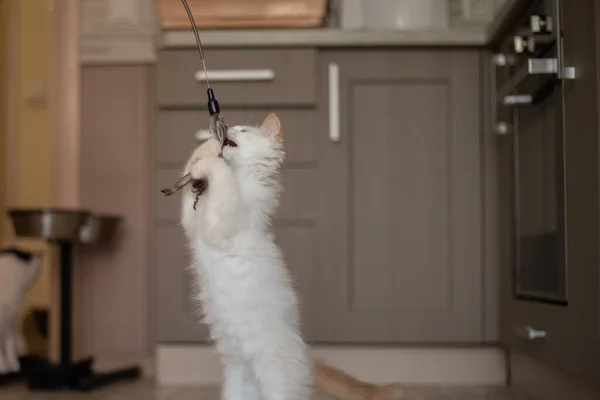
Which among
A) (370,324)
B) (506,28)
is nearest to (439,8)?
(506,28)

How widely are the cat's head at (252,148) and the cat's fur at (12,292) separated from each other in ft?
5.02

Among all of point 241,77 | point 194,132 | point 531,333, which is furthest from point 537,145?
point 194,132

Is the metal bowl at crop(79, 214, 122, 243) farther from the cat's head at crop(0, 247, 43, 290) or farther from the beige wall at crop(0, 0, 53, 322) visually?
the beige wall at crop(0, 0, 53, 322)

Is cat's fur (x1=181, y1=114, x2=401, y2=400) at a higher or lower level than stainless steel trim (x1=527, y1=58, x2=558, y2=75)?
lower

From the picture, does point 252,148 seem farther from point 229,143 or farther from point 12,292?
point 12,292

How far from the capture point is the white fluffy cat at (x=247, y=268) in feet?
3.55

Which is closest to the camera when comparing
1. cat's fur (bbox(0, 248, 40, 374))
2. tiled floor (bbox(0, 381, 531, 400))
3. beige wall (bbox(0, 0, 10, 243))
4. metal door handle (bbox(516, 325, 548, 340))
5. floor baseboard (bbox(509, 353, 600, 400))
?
floor baseboard (bbox(509, 353, 600, 400))

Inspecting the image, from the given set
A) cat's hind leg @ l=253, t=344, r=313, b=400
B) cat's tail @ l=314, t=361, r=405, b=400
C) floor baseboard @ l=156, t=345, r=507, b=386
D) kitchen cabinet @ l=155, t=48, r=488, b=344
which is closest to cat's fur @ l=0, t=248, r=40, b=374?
kitchen cabinet @ l=155, t=48, r=488, b=344

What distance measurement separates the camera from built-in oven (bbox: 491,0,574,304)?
4.91ft

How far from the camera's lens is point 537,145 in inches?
67.3

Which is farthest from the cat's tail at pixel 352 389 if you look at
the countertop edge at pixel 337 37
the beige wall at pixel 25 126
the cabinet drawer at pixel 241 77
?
the beige wall at pixel 25 126

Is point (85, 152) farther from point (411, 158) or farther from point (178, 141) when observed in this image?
point (411, 158)

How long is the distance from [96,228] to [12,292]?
40cm

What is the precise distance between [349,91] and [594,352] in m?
1.19
